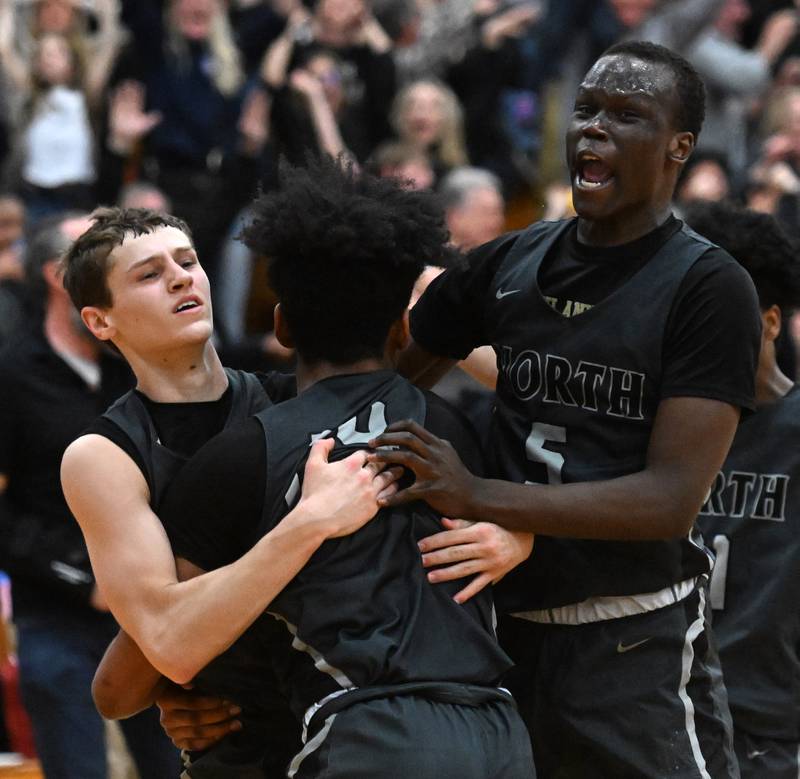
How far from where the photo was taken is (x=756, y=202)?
855cm

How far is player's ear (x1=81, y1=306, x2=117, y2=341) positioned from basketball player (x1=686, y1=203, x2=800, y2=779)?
1.55 m

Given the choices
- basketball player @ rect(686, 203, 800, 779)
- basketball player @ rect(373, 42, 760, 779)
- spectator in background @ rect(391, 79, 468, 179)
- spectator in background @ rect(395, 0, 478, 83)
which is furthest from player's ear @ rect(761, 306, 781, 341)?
spectator in background @ rect(395, 0, 478, 83)

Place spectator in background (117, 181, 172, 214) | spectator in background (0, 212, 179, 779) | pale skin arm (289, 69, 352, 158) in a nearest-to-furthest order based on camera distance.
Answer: spectator in background (0, 212, 179, 779) < spectator in background (117, 181, 172, 214) < pale skin arm (289, 69, 352, 158)

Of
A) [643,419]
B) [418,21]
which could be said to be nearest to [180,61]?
[418,21]

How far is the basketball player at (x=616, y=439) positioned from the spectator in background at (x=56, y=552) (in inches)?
75.4

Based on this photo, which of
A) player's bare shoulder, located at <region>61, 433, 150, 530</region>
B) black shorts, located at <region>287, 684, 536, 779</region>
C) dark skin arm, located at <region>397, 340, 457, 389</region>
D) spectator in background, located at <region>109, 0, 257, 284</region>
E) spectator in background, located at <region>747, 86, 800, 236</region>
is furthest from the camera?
spectator in background, located at <region>109, 0, 257, 284</region>

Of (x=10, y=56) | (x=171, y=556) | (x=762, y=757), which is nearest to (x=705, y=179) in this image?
(x=10, y=56)

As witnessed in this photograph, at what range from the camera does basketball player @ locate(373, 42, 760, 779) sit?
3.09 meters

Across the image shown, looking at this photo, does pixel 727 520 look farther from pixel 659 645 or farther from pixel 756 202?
pixel 756 202

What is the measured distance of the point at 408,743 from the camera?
2.89m

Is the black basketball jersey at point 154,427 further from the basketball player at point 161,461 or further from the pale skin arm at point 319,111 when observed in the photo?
the pale skin arm at point 319,111

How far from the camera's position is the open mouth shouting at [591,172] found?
3.23m

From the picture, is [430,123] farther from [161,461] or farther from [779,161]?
[161,461]

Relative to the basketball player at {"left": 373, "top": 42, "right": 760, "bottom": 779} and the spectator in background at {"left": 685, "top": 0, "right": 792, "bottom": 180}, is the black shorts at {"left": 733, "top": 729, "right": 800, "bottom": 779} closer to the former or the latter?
the basketball player at {"left": 373, "top": 42, "right": 760, "bottom": 779}
